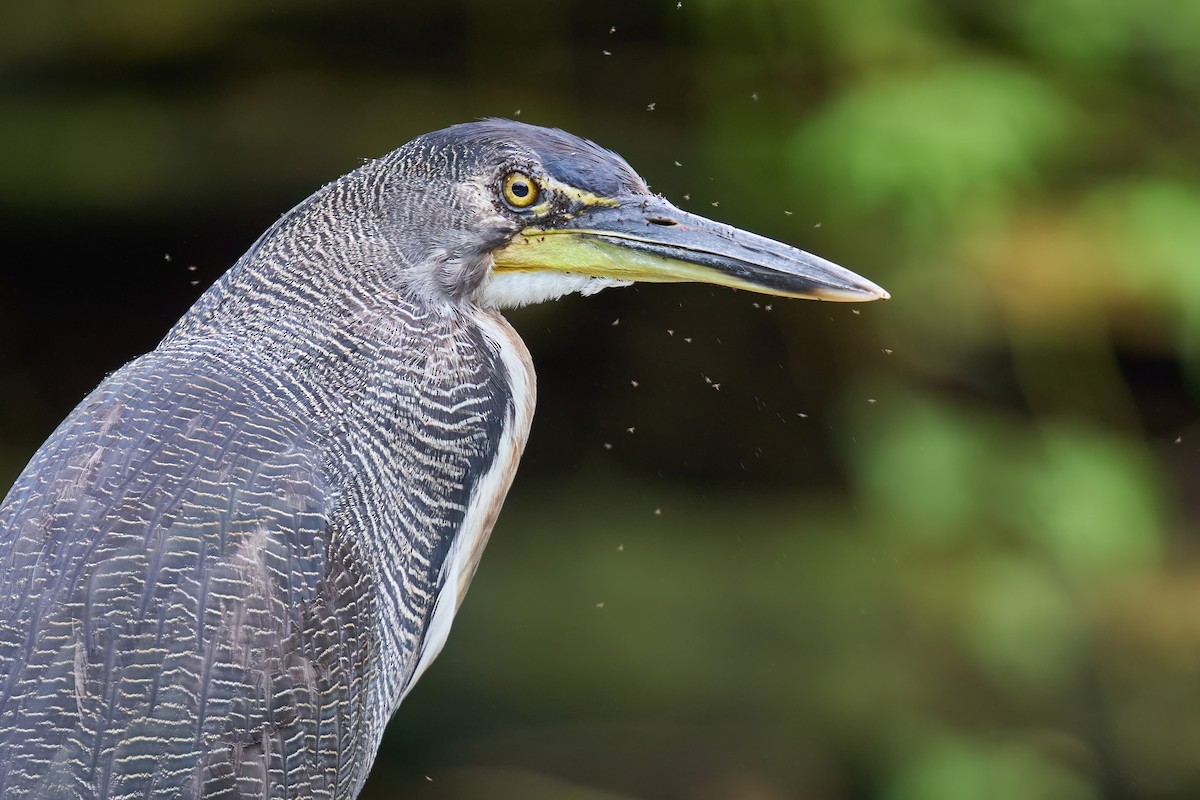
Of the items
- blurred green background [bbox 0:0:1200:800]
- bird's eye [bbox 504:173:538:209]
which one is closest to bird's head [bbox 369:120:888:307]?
bird's eye [bbox 504:173:538:209]

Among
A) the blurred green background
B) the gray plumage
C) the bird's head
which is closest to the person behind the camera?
the gray plumage

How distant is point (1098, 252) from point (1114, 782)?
5.12ft

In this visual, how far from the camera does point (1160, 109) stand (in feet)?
11.5

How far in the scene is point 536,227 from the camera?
6.06 feet

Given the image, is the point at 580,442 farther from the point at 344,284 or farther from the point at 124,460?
the point at 124,460

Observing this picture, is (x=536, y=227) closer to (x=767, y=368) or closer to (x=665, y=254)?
(x=665, y=254)

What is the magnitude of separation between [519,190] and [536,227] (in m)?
0.06

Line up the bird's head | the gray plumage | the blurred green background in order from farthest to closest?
the blurred green background → the bird's head → the gray plumage

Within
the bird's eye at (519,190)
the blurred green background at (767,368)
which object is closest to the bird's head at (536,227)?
the bird's eye at (519,190)

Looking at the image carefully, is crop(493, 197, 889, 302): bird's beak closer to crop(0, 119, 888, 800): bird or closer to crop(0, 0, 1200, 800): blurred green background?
crop(0, 119, 888, 800): bird

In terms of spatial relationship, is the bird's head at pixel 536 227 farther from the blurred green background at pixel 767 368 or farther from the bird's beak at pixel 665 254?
the blurred green background at pixel 767 368

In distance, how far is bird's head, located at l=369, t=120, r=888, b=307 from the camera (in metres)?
1.83

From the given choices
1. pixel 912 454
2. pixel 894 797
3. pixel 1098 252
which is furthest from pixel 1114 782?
pixel 1098 252

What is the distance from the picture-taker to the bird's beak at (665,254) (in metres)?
1.86
